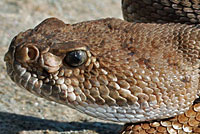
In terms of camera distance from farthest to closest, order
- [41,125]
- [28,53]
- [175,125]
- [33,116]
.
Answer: [33,116], [41,125], [175,125], [28,53]

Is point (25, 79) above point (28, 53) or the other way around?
the other way around

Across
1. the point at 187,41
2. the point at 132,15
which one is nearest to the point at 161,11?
the point at 132,15

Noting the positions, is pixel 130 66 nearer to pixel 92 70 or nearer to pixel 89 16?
pixel 92 70

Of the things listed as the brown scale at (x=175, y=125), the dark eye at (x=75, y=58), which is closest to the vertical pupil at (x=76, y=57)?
the dark eye at (x=75, y=58)

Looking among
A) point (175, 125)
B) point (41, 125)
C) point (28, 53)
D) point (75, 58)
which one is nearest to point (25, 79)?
point (28, 53)

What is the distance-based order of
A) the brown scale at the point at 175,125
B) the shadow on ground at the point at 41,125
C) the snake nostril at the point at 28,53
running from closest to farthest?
the snake nostril at the point at 28,53
the brown scale at the point at 175,125
the shadow on ground at the point at 41,125

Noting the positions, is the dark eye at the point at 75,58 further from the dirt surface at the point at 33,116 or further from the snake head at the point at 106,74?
the dirt surface at the point at 33,116

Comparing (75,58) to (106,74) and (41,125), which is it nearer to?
(106,74)

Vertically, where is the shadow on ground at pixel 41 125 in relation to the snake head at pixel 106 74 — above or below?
below
